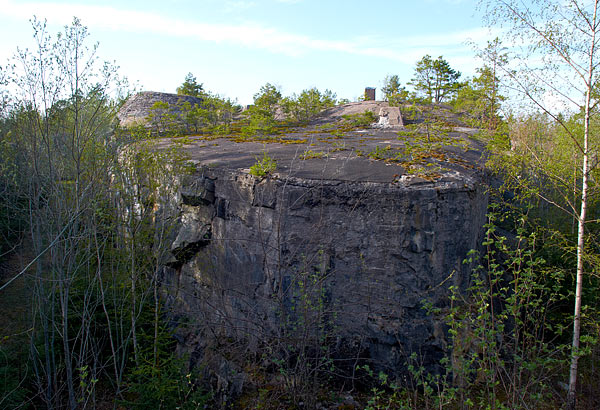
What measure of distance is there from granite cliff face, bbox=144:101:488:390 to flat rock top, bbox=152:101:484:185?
38 mm

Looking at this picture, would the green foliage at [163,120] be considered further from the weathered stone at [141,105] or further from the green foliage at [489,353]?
the green foliage at [489,353]

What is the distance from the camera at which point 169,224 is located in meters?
5.13

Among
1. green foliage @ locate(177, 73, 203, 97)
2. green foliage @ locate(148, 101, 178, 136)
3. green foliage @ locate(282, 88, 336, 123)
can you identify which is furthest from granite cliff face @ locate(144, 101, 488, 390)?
green foliage @ locate(177, 73, 203, 97)

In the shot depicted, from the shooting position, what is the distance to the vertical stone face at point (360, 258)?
13.1 feet

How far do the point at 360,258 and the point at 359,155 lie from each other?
5.02 feet

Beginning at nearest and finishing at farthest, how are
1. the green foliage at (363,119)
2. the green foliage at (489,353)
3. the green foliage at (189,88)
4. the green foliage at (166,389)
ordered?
the green foliage at (489,353), the green foliage at (166,389), the green foliage at (363,119), the green foliage at (189,88)

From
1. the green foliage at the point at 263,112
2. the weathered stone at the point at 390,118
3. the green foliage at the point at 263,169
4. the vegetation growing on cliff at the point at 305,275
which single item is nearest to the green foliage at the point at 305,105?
the green foliage at the point at 263,112

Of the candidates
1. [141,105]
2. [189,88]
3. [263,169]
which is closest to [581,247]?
[263,169]

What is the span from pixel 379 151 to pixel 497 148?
1.32 metres

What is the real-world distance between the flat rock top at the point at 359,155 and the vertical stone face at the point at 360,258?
0.71 ft

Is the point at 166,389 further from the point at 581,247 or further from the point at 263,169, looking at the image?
the point at 581,247

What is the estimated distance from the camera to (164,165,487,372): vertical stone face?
400cm

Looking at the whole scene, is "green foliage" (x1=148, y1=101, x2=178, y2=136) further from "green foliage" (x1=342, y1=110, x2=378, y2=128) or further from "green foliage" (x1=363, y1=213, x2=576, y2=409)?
"green foliage" (x1=363, y1=213, x2=576, y2=409)

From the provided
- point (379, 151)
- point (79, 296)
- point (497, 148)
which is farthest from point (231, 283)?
point (497, 148)
